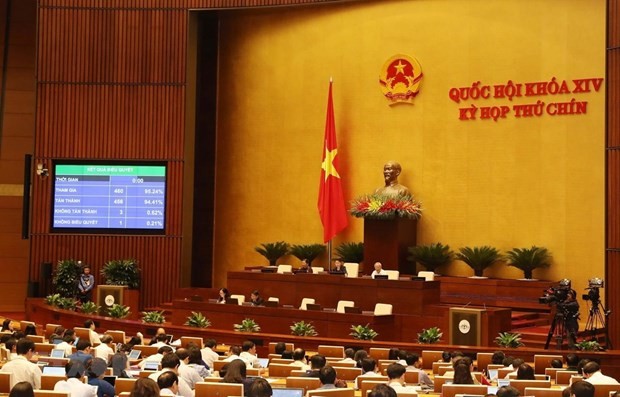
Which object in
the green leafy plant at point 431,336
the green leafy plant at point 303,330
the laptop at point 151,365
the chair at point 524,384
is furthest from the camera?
the green leafy plant at point 303,330

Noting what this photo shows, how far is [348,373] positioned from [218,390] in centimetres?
255

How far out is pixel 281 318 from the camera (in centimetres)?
1548

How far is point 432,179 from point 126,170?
6239mm

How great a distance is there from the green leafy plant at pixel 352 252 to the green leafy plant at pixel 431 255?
105 cm

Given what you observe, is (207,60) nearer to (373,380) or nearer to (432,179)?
(432,179)

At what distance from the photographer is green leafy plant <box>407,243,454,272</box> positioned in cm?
1812

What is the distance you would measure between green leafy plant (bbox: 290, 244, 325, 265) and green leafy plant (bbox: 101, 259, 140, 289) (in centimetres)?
328

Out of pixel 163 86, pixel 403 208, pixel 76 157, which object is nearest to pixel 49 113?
pixel 76 157

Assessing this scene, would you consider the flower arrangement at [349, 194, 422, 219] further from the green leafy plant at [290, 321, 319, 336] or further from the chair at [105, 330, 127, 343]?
the chair at [105, 330, 127, 343]

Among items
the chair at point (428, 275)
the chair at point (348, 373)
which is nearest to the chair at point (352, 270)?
the chair at point (428, 275)

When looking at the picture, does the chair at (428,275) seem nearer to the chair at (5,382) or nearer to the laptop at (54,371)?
the laptop at (54,371)

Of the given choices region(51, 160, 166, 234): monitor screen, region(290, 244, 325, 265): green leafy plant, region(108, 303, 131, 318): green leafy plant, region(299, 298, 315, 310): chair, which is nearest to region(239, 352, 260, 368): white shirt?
region(299, 298, 315, 310): chair

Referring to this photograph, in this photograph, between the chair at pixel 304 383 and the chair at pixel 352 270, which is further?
the chair at pixel 352 270

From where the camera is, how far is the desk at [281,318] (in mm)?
14789
